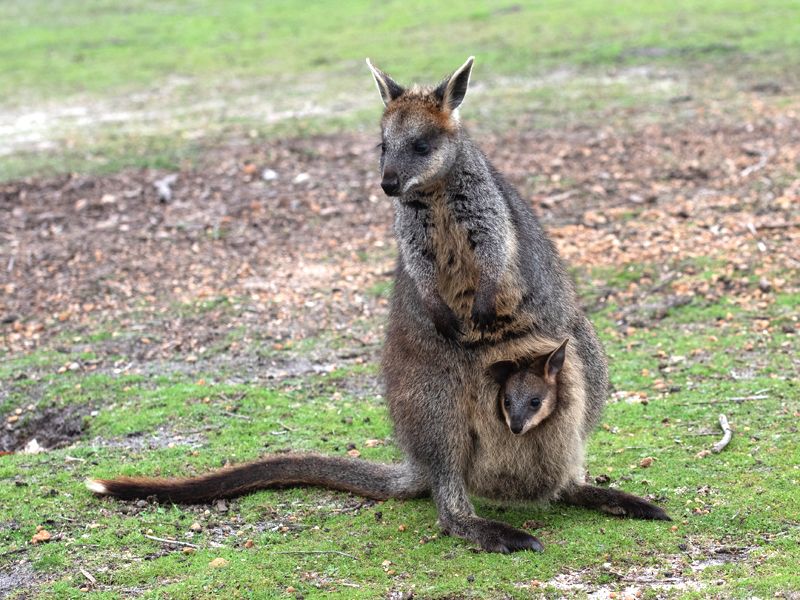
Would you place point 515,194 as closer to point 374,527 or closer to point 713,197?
point 374,527

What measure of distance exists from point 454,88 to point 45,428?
3.01 meters

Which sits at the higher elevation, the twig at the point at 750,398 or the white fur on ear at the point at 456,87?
the white fur on ear at the point at 456,87

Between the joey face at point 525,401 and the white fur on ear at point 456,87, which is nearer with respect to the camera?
the joey face at point 525,401

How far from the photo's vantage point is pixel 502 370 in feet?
14.5

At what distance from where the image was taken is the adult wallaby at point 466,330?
446 centimetres

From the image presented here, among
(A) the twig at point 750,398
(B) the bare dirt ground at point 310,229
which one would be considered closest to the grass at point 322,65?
(B) the bare dirt ground at point 310,229

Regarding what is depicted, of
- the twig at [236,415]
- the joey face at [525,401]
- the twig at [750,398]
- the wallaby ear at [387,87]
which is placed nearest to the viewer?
the joey face at [525,401]

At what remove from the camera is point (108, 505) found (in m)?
4.73

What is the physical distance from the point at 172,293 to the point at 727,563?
4.82 metres

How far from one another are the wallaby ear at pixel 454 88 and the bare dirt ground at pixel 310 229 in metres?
2.53

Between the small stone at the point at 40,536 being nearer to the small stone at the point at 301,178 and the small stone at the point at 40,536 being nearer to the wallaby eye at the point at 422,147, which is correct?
the wallaby eye at the point at 422,147

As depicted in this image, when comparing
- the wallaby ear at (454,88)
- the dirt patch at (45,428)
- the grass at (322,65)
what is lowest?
the dirt patch at (45,428)

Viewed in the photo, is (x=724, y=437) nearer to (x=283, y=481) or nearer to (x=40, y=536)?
(x=283, y=481)

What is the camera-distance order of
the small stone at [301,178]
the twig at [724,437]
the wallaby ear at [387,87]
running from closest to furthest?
the wallaby ear at [387,87], the twig at [724,437], the small stone at [301,178]
